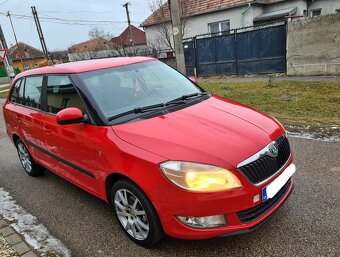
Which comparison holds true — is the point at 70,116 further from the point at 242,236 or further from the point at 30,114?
the point at 242,236

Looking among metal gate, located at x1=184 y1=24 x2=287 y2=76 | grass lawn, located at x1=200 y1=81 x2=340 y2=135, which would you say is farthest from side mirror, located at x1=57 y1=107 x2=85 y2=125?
metal gate, located at x1=184 y1=24 x2=287 y2=76

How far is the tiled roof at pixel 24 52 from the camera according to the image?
67.1 m

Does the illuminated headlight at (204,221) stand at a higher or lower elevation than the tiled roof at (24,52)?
lower

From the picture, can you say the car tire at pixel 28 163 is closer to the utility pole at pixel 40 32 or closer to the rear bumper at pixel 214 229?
the rear bumper at pixel 214 229

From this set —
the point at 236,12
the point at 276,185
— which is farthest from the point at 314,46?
the point at 276,185

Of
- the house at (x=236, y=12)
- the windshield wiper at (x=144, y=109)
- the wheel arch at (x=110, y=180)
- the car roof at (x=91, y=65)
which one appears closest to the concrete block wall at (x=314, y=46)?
the house at (x=236, y=12)

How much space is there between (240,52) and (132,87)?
37.7 feet

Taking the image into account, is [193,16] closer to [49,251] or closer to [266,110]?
[266,110]

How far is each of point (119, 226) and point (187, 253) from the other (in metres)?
0.92

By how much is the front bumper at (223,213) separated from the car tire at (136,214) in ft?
0.42

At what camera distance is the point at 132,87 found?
3.67 m

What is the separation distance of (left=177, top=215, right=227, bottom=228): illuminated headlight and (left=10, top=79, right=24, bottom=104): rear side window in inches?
139

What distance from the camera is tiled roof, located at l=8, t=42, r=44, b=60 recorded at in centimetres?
6706

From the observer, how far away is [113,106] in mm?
3383
